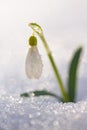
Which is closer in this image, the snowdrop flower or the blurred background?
the snowdrop flower

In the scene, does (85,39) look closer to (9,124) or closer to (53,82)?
(53,82)

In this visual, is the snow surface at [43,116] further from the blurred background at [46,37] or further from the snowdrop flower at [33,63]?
the blurred background at [46,37]

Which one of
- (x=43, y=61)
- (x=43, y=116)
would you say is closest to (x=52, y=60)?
(x=43, y=61)

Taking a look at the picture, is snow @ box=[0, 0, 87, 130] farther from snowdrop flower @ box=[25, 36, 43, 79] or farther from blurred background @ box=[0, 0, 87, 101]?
snowdrop flower @ box=[25, 36, 43, 79]

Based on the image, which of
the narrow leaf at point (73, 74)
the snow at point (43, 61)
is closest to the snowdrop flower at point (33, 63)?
the snow at point (43, 61)

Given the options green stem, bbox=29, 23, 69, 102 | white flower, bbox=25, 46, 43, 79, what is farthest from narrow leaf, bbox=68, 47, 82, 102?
white flower, bbox=25, 46, 43, 79

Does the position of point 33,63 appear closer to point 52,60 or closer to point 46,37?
point 52,60
